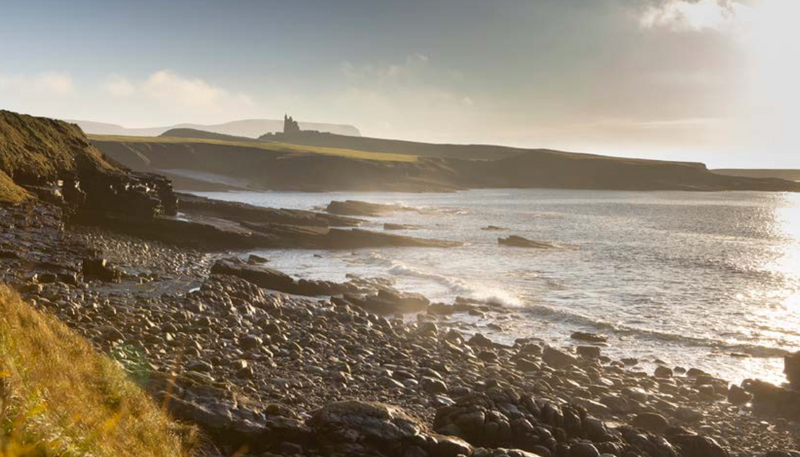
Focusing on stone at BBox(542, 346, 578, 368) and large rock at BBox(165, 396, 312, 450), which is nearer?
large rock at BBox(165, 396, 312, 450)

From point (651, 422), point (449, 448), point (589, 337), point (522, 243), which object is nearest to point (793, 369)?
point (589, 337)

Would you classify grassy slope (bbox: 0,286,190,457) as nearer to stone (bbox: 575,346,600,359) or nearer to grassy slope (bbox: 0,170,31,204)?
stone (bbox: 575,346,600,359)

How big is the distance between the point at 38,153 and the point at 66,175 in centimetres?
200

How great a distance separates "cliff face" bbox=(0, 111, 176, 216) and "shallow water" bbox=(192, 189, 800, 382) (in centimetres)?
981

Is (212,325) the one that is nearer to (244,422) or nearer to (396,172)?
(244,422)

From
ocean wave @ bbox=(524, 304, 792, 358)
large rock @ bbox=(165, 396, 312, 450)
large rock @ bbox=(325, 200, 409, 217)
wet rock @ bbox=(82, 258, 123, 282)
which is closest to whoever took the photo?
large rock @ bbox=(165, 396, 312, 450)

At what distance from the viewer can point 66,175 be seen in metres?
32.9

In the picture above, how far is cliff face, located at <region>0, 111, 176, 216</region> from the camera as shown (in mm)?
28672

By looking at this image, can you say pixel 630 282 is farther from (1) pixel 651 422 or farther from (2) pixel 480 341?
(1) pixel 651 422

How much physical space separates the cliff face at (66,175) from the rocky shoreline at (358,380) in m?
8.23

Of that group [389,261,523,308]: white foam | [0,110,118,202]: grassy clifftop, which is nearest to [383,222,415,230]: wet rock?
[389,261,523,308]: white foam

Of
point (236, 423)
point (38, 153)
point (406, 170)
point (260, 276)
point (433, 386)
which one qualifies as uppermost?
point (406, 170)

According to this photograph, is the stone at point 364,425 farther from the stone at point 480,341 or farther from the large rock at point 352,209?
the large rock at point 352,209

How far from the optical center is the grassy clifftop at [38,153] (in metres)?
28.1
